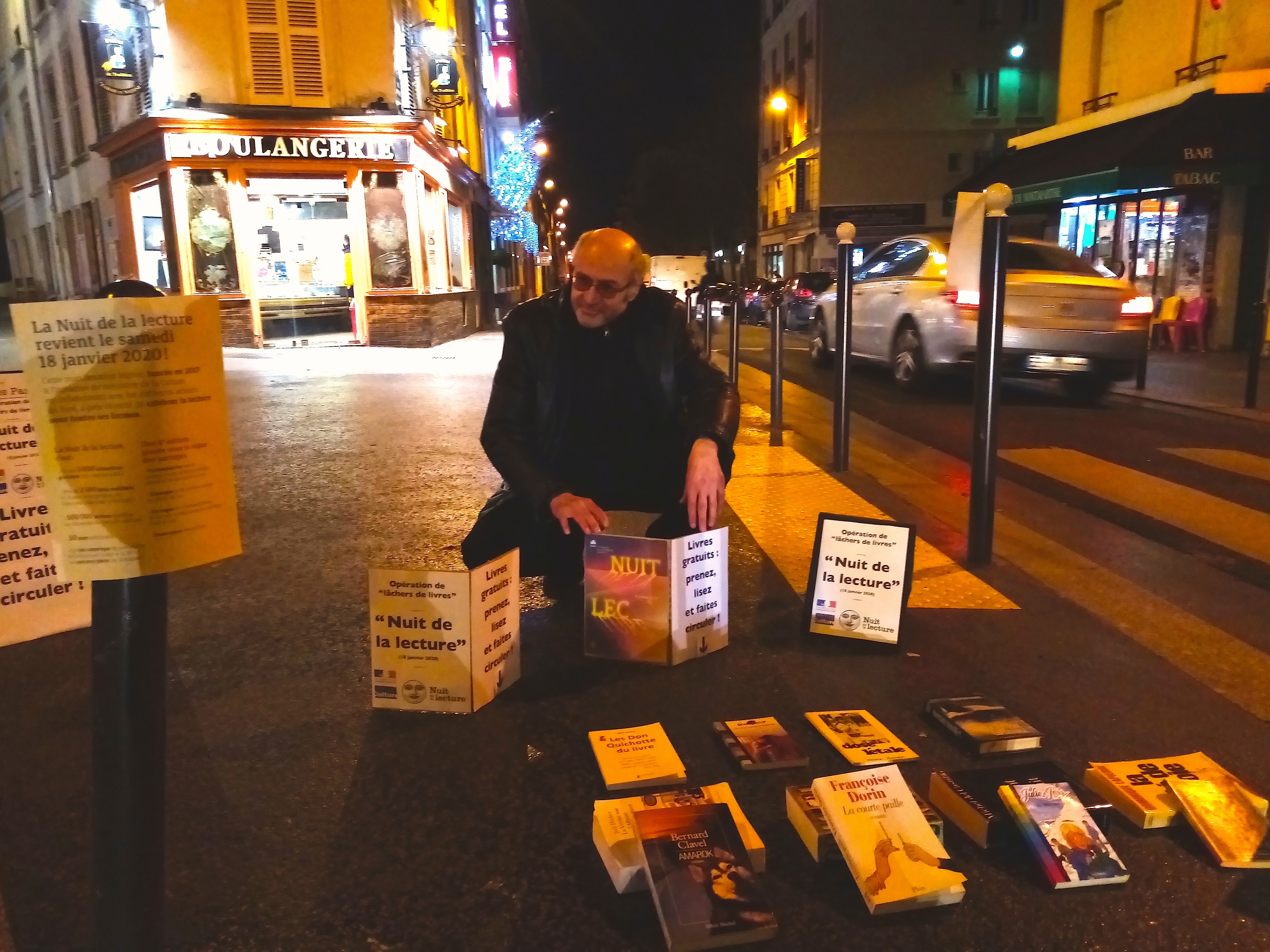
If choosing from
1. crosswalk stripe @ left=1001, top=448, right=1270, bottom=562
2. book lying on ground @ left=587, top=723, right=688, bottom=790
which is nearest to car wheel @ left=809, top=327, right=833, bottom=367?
crosswalk stripe @ left=1001, top=448, right=1270, bottom=562

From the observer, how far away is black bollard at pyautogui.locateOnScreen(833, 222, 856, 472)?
20.7ft

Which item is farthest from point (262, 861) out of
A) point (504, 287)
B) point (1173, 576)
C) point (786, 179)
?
point (786, 179)

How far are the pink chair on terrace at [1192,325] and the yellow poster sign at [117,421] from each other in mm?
17905

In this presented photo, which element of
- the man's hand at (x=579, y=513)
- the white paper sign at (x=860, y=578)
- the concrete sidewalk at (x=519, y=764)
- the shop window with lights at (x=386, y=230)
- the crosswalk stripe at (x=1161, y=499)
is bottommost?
the crosswalk stripe at (x=1161, y=499)

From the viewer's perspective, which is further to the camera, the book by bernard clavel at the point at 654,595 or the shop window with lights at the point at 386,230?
the shop window with lights at the point at 386,230

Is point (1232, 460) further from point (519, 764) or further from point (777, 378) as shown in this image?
point (519, 764)

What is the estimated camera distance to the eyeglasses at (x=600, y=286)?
11.1 feet

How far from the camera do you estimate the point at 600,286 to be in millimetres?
3387

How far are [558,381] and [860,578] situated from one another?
4.23ft

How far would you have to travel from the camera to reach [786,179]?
144 feet

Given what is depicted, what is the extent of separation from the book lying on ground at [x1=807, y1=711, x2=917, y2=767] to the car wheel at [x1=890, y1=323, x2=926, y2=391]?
790 cm

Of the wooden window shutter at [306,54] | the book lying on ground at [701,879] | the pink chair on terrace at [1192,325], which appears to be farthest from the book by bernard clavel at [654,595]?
the pink chair on terrace at [1192,325]

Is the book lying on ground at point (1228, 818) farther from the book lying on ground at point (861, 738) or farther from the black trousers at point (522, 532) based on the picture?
the black trousers at point (522, 532)

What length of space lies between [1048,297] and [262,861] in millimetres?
9116
